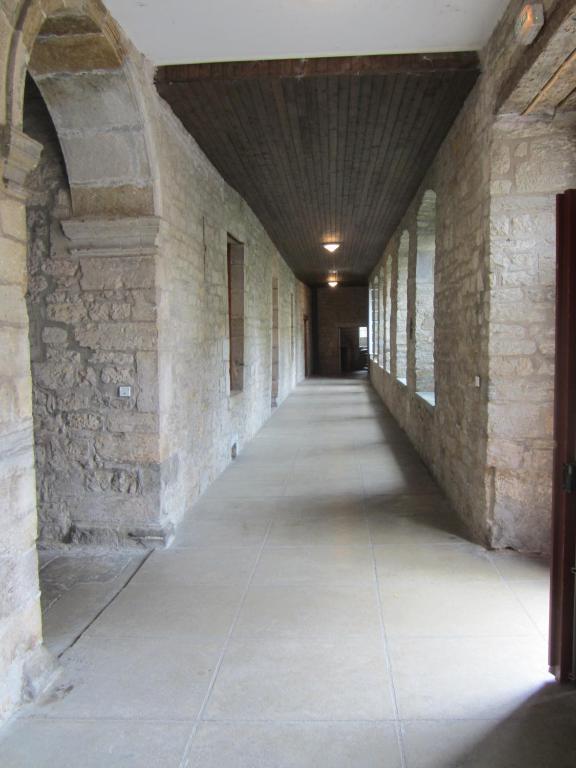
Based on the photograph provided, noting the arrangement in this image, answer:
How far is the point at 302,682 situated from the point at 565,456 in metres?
1.33

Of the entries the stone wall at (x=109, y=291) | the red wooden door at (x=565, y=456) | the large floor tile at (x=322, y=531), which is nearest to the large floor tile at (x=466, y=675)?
the red wooden door at (x=565, y=456)

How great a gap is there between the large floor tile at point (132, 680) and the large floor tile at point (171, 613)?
76mm

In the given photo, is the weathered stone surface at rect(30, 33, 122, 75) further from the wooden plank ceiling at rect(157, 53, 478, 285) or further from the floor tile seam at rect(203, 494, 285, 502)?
the floor tile seam at rect(203, 494, 285, 502)

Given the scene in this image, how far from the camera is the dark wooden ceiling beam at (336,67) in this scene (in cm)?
354

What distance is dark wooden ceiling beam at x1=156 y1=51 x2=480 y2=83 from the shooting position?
3535mm

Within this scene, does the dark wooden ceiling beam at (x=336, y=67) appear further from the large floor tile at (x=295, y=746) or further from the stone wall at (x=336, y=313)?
the stone wall at (x=336, y=313)

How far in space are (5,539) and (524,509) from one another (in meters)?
2.91

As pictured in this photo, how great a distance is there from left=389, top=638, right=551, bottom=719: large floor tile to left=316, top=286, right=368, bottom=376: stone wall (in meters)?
18.7

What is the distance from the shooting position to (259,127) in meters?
4.49

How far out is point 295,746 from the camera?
6.33ft

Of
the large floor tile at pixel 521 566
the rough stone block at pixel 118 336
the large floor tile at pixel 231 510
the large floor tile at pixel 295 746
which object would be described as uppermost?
the rough stone block at pixel 118 336

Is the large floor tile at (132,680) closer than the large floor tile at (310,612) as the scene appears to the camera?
Yes

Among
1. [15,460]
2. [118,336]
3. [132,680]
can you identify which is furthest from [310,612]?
[118,336]

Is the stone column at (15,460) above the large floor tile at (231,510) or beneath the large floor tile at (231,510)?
above
